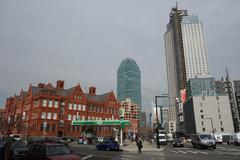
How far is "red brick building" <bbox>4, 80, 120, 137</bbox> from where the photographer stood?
70.8 m

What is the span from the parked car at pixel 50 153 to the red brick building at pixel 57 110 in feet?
169

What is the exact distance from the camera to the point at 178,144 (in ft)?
137

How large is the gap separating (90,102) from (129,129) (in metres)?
52.6

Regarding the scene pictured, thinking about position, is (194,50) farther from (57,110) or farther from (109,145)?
(109,145)

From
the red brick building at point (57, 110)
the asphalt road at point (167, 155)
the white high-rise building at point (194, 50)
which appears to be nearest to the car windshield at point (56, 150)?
the asphalt road at point (167, 155)

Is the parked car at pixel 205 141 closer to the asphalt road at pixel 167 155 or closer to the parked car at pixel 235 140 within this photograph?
the asphalt road at pixel 167 155

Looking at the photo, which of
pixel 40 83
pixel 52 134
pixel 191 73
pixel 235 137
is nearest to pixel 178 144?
pixel 235 137

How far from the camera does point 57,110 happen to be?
74.3 m

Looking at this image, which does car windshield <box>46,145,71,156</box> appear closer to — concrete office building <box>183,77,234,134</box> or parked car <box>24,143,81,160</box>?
parked car <box>24,143,81,160</box>

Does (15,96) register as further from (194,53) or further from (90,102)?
(194,53)

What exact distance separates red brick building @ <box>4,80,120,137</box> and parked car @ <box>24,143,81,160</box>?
51.7m

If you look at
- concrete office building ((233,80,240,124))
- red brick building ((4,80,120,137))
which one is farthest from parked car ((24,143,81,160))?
concrete office building ((233,80,240,124))

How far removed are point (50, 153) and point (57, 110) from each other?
215ft

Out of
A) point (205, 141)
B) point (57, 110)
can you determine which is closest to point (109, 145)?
point (205, 141)
